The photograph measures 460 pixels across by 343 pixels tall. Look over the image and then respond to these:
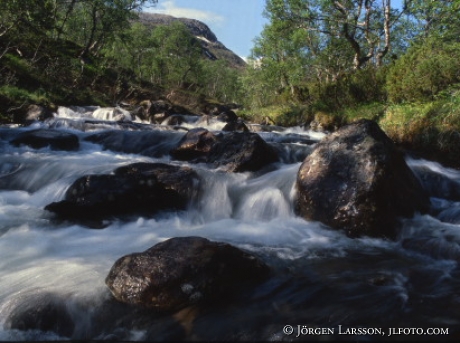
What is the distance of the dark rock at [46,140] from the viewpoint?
1005 centimetres

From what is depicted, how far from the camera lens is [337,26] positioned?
872 inches

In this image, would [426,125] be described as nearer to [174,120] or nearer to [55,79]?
[174,120]

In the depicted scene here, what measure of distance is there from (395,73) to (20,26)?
562 inches

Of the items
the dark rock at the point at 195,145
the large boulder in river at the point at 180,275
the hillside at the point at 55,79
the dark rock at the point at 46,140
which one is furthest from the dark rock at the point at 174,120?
→ the large boulder in river at the point at 180,275

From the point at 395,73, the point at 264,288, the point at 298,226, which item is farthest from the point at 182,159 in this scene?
the point at 395,73

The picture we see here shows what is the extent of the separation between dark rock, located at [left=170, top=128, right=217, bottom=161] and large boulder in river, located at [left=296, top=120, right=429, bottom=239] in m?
3.60

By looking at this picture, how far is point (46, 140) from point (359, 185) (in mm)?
8477

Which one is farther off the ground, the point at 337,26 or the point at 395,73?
the point at 337,26

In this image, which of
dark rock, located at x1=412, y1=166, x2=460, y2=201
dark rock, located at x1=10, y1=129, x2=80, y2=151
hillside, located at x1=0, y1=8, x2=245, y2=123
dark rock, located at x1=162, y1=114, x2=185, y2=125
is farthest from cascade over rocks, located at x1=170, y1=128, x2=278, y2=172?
dark rock, located at x1=162, y1=114, x2=185, y2=125

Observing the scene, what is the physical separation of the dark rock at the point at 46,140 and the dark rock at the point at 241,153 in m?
4.38

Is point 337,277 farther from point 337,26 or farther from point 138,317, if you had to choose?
point 337,26

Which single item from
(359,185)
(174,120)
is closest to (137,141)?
(359,185)

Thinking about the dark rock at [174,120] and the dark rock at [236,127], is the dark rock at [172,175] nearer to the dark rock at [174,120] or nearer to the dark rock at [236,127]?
the dark rock at [236,127]

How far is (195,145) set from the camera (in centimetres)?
955
